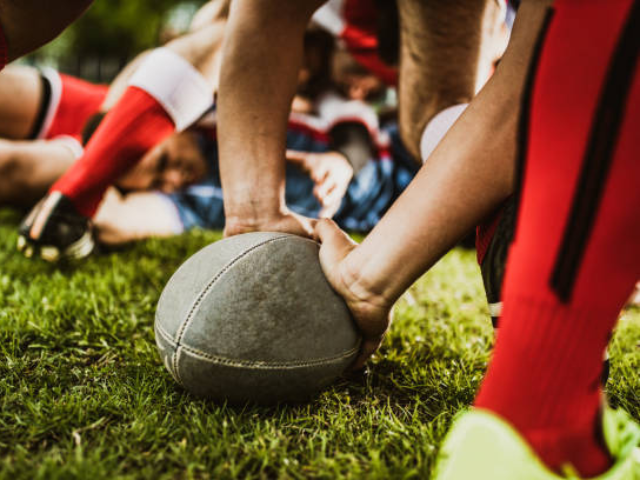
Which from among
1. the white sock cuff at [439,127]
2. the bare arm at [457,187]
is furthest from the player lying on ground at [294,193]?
the bare arm at [457,187]

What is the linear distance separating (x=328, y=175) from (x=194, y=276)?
1.34m

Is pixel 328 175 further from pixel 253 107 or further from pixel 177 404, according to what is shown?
pixel 177 404

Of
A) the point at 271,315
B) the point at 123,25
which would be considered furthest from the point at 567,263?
the point at 123,25

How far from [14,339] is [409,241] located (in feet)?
3.35

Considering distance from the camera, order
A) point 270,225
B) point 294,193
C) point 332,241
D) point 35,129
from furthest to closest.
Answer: point 294,193 → point 35,129 → point 270,225 → point 332,241

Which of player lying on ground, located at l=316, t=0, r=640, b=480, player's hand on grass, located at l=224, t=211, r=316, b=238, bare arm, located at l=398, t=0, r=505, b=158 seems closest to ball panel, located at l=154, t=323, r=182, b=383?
player's hand on grass, located at l=224, t=211, r=316, b=238

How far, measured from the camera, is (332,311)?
103 centimetres

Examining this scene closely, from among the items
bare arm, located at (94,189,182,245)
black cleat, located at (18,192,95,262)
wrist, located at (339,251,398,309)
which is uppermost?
wrist, located at (339,251,398,309)

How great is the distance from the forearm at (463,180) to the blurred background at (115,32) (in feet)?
50.5

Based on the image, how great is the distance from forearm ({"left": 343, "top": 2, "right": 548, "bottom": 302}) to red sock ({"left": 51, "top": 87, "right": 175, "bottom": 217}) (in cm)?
121

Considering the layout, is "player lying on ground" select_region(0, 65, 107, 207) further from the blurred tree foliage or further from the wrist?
the blurred tree foliage

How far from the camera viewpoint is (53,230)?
1836 mm

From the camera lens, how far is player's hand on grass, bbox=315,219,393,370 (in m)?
1.01

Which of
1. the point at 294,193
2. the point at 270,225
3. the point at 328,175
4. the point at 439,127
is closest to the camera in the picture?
the point at 270,225
